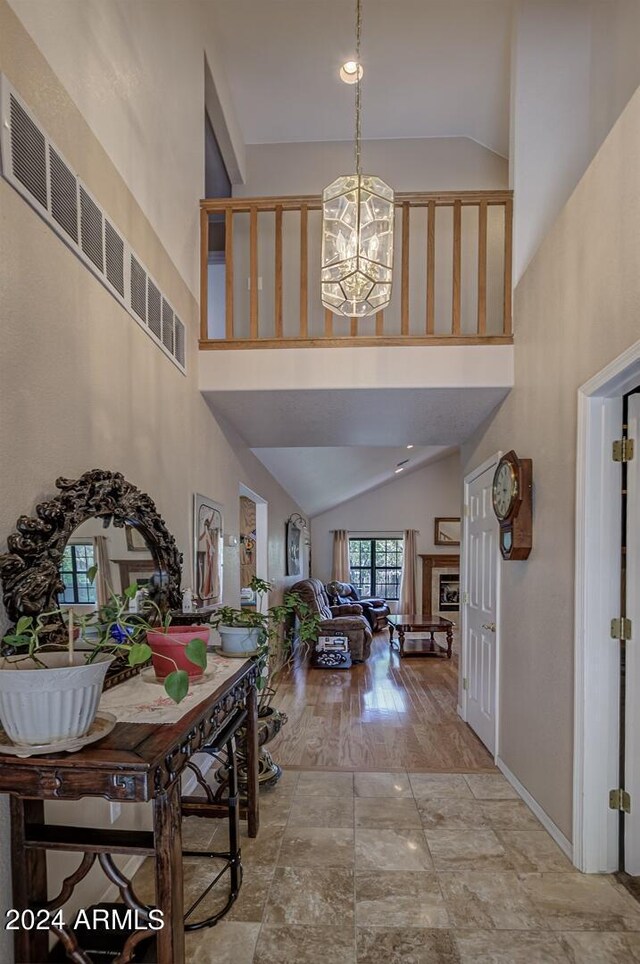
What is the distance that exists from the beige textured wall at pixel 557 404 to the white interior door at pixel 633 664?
21cm

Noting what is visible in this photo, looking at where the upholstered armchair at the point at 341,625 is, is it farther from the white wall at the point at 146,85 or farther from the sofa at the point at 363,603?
the white wall at the point at 146,85

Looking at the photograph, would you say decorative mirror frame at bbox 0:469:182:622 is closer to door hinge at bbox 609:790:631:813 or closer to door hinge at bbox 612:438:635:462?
door hinge at bbox 612:438:635:462

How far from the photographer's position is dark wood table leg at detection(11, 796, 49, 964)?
1414mm

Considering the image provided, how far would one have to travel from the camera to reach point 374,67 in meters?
4.37

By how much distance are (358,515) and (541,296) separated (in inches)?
349

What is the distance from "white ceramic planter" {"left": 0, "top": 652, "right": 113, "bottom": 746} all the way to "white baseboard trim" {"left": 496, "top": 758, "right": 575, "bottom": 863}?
217 cm

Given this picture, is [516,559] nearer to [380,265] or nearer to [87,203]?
[380,265]

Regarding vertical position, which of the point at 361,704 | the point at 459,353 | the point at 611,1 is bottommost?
the point at 361,704

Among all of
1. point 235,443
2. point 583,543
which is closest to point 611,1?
point 583,543

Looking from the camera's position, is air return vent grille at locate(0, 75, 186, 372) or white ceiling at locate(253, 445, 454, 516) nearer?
air return vent grille at locate(0, 75, 186, 372)

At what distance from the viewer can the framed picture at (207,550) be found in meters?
3.22

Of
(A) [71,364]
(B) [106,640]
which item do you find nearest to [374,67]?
(A) [71,364]

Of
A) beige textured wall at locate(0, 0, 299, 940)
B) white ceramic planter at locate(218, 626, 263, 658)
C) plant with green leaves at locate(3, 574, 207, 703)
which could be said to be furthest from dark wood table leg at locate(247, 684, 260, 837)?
plant with green leaves at locate(3, 574, 207, 703)

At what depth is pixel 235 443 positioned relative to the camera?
4.43m
